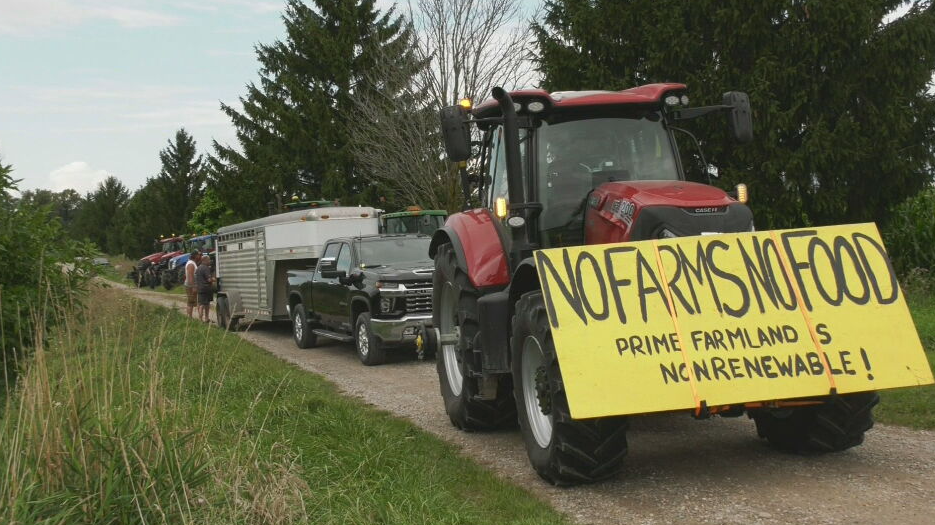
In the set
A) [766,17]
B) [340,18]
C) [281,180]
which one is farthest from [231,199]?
[766,17]

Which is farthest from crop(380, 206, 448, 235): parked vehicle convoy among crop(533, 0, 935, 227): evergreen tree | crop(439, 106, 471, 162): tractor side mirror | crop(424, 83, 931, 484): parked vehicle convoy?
crop(439, 106, 471, 162): tractor side mirror

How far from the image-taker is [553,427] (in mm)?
5969

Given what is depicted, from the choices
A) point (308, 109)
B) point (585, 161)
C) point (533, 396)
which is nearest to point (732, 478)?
point (533, 396)

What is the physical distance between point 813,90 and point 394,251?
7.65m

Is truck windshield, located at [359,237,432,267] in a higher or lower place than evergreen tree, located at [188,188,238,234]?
lower

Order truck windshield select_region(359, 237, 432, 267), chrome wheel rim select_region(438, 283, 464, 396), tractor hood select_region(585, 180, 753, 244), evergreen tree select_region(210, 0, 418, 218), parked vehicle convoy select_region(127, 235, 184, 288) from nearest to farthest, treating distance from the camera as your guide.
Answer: tractor hood select_region(585, 180, 753, 244) < chrome wheel rim select_region(438, 283, 464, 396) < truck windshield select_region(359, 237, 432, 267) < evergreen tree select_region(210, 0, 418, 218) < parked vehicle convoy select_region(127, 235, 184, 288)

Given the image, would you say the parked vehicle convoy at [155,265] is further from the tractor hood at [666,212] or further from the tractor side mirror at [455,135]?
the tractor hood at [666,212]

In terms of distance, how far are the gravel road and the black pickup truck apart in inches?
207

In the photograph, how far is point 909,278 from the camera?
16.5 metres

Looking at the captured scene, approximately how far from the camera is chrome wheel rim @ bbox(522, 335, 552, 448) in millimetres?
6461

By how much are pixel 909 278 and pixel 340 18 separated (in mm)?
26209

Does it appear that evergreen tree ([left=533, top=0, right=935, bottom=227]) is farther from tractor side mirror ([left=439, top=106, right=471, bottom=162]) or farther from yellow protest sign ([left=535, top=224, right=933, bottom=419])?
yellow protest sign ([left=535, top=224, right=933, bottom=419])

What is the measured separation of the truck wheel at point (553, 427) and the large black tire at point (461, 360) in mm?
955

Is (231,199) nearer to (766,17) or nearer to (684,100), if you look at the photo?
(766,17)
